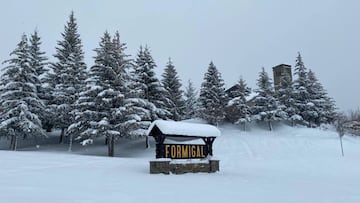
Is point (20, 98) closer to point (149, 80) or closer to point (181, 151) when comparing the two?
point (149, 80)

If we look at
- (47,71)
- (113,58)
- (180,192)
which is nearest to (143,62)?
(113,58)

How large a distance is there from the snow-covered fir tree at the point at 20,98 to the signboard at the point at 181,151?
14027mm

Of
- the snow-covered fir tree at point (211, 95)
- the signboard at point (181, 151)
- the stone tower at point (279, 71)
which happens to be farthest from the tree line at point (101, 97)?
the stone tower at point (279, 71)

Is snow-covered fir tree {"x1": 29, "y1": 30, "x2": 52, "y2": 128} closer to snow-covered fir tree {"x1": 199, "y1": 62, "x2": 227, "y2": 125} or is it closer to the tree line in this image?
the tree line

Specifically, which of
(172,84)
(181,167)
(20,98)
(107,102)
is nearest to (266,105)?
(172,84)

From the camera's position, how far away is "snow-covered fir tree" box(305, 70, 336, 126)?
36344 mm

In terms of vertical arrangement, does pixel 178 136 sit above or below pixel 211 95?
below

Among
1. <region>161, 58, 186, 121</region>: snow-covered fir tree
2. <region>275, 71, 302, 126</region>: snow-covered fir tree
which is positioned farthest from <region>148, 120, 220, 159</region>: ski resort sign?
<region>275, 71, 302, 126</region>: snow-covered fir tree

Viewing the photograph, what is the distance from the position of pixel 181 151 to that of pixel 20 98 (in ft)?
53.7

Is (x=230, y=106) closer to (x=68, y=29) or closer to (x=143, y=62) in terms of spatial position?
(x=143, y=62)

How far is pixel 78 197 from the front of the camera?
6.59 metres

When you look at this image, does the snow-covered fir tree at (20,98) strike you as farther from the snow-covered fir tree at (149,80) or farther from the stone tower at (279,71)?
the stone tower at (279,71)

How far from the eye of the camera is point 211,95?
34.0m

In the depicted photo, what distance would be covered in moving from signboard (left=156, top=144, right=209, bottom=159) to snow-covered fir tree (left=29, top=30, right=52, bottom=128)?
1625 centimetres
